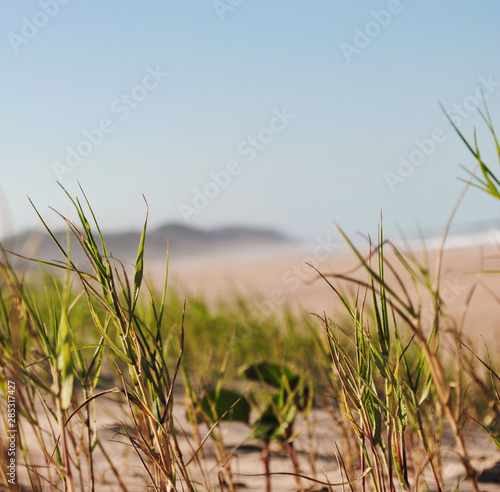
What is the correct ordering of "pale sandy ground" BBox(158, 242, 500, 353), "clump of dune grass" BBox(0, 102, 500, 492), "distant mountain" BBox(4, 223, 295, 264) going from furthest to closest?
"distant mountain" BBox(4, 223, 295, 264) < "pale sandy ground" BBox(158, 242, 500, 353) < "clump of dune grass" BBox(0, 102, 500, 492)

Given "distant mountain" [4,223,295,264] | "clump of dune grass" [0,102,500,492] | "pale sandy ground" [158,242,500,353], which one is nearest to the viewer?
"clump of dune grass" [0,102,500,492]

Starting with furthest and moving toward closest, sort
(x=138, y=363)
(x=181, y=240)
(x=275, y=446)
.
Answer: (x=181, y=240) → (x=275, y=446) → (x=138, y=363)

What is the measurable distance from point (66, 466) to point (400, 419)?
49cm

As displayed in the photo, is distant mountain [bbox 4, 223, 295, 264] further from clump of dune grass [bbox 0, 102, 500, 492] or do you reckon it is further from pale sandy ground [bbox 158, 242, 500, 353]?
clump of dune grass [bbox 0, 102, 500, 492]

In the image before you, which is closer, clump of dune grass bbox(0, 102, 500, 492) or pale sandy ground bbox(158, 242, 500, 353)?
clump of dune grass bbox(0, 102, 500, 492)

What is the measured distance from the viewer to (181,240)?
1718 inches

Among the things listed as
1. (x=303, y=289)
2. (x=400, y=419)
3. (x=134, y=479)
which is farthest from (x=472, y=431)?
(x=303, y=289)

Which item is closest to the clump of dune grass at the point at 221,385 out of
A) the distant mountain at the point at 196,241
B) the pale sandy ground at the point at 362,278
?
the pale sandy ground at the point at 362,278

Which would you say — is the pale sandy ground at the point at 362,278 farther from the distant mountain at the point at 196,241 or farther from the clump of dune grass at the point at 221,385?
the distant mountain at the point at 196,241

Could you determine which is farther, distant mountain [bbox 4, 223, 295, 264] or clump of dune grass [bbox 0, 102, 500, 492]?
distant mountain [bbox 4, 223, 295, 264]

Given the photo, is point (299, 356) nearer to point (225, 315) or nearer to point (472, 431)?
point (472, 431)

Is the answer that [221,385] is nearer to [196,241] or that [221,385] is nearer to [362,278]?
[362,278]

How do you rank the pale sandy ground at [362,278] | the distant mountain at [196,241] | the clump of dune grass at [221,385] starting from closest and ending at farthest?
the clump of dune grass at [221,385] → the pale sandy ground at [362,278] → the distant mountain at [196,241]

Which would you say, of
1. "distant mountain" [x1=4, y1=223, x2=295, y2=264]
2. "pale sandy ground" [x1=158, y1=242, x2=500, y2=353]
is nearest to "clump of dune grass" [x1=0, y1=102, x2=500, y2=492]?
"pale sandy ground" [x1=158, y1=242, x2=500, y2=353]
